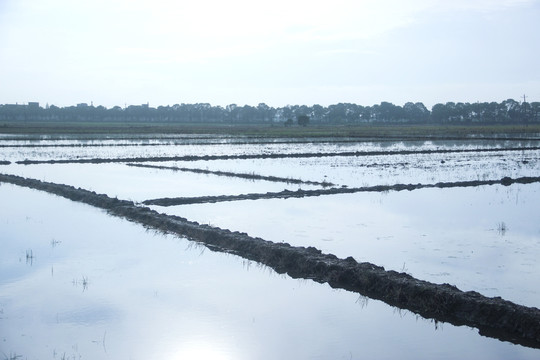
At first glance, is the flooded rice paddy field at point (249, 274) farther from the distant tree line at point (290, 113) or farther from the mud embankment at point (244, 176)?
the distant tree line at point (290, 113)

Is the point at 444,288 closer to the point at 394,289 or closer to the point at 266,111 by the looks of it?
the point at 394,289

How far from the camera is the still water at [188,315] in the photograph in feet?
14.3

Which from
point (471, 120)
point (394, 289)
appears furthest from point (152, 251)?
point (471, 120)

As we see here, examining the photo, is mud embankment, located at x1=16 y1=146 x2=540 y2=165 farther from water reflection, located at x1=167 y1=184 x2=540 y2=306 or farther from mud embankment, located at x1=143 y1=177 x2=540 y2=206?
water reflection, located at x1=167 y1=184 x2=540 y2=306

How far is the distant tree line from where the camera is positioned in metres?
92.4

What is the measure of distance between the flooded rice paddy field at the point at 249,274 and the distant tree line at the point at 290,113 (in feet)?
269

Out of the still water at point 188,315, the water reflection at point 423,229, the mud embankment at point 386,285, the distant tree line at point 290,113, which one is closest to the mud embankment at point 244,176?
the water reflection at point 423,229

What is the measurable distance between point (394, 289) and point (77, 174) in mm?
12672

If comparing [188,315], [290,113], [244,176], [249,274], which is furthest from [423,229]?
[290,113]

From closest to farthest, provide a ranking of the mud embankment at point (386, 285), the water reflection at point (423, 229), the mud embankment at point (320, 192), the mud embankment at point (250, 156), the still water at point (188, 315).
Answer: the still water at point (188, 315), the mud embankment at point (386, 285), the water reflection at point (423, 229), the mud embankment at point (320, 192), the mud embankment at point (250, 156)

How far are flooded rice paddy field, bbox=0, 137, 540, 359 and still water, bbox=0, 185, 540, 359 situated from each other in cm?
2

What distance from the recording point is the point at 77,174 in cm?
1658

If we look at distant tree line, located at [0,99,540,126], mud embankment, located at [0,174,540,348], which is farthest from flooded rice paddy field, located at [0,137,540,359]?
distant tree line, located at [0,99,540,126]

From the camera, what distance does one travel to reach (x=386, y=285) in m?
5.65
